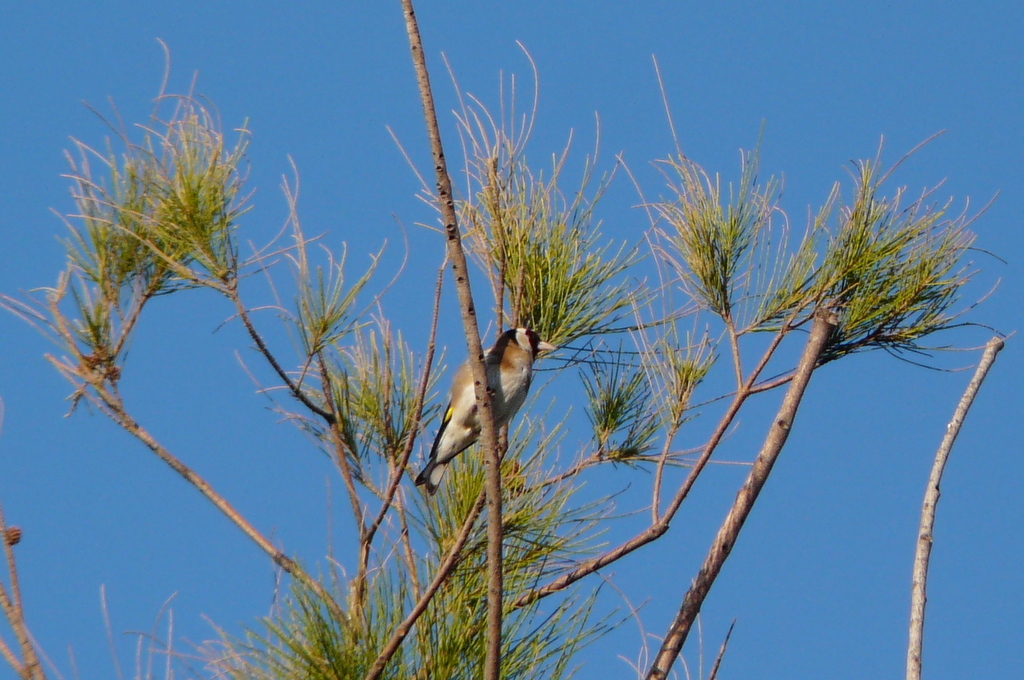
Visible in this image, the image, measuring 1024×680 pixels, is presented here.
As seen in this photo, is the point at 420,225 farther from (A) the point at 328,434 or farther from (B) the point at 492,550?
(B) the point at 492,550

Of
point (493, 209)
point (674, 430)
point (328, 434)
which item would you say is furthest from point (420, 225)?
point (674, 430)

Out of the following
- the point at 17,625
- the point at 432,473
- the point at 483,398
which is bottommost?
the point at 17,625

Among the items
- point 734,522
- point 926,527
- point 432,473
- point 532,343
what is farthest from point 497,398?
point 926,527

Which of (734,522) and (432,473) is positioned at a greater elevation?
(432,473)

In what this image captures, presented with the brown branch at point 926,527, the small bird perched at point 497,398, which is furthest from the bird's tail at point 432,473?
the brown branch at point 926,527

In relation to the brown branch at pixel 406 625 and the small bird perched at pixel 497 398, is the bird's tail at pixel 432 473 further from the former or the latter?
the brown branch at pixel 406 625

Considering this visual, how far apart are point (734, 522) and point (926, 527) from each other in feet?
1.44

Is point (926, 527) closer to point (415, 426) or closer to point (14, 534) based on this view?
point (415, 426)

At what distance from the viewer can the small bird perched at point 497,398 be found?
258 centimetres

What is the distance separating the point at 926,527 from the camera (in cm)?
177

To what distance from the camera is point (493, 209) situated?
2607 mm

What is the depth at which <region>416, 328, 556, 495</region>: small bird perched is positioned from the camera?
2.58 meters

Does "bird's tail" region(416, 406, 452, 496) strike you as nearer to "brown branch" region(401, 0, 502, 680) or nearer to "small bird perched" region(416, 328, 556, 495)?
"small bird perched" region(416, 328, 556, 495)

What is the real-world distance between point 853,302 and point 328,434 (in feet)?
3.80
